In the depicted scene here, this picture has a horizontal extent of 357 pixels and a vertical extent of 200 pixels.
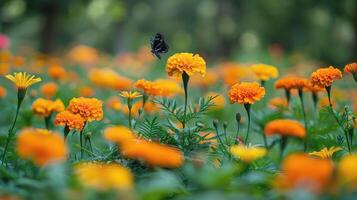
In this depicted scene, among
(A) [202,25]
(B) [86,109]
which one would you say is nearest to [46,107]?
(B) [86,109]

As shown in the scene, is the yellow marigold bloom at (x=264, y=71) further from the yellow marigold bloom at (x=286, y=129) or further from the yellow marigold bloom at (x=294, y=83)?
the yellow marigold bloom at (x=286, y=129)

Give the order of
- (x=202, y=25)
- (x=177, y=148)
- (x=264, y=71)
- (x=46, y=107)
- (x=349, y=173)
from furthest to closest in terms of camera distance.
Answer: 1. (x=202, y=25)
2. (x=264, y=71)
3. (x=46, y=107)
4. (x=177, y=148)
5. (x=349, y=173)

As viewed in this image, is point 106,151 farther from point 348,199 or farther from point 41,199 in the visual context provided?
point 348,199

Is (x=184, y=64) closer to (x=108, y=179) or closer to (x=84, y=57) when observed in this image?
(x=108, y=179)

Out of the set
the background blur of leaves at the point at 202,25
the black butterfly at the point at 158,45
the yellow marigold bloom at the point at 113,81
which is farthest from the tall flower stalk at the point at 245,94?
the background blur of leaves at the point at 202,25

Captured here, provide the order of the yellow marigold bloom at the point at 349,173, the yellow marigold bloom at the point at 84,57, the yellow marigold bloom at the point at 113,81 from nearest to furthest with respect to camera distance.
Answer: the yellow marigold bloom at the point at 349,173
the yellow marigold bloom at the point at 113,81
the yellow marigold bloom at the point at 84,57

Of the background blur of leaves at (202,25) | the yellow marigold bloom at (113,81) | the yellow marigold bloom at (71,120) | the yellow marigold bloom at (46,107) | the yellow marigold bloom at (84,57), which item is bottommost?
the yellow marigold bloom at (71,120)
